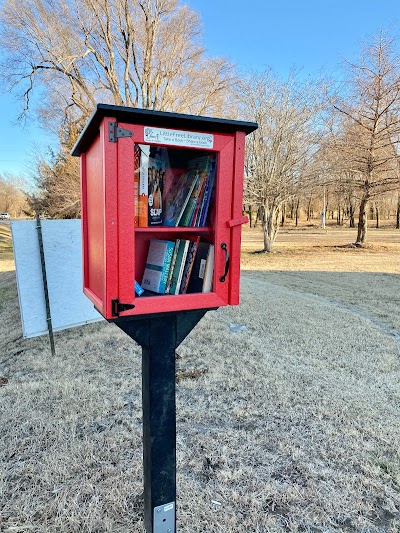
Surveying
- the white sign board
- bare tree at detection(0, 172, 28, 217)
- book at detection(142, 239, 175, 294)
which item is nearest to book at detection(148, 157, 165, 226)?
book at detection(142, 239, 175, 294)

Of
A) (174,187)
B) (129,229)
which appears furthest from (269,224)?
(129,229)

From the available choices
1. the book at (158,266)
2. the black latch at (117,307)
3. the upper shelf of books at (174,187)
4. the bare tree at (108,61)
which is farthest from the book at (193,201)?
the bare tree at (108,61)

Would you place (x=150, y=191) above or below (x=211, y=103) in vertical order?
below

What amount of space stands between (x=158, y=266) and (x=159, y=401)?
532mm

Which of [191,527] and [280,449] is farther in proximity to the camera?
[280,449]

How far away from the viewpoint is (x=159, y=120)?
1.26m

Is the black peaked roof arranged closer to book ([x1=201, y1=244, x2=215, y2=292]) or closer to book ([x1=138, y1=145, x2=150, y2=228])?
book ([x1=138, y1=145, x2=150, y2=228])

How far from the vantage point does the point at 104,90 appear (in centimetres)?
1402

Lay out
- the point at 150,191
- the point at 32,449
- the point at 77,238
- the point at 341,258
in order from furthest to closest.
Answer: the point at 341,258
the point at 77,238
the point at 32,449
the point at 150,191

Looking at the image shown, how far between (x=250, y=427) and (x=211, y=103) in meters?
14.0

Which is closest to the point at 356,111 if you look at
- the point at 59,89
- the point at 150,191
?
the point at 59,89

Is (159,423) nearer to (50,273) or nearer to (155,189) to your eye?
(155,189)

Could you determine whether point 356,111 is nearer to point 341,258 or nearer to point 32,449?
point 341,258

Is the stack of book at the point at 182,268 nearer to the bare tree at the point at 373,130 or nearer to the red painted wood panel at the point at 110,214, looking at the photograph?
the red painted wood panel at the point at 110,214
